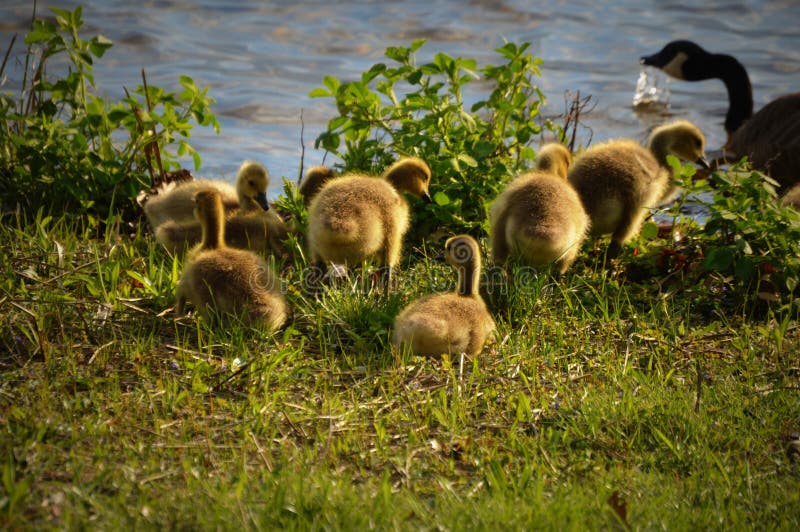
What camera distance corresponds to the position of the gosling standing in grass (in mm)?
5105

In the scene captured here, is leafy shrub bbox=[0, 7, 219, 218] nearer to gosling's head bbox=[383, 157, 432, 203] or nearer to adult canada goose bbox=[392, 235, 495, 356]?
gosling's head bbox=[383, 157, 432, 203]


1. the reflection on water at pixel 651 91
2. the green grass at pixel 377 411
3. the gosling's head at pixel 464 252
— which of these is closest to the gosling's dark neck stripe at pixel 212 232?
the green grass at pixel 377 411

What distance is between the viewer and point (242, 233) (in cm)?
566

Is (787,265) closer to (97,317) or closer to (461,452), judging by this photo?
(461,452)

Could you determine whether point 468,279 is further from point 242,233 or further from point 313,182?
point 313,182

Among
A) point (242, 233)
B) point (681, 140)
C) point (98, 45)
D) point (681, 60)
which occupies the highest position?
point (98, 45)

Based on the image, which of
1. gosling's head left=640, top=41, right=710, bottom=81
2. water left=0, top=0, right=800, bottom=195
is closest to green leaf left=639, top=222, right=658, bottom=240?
water left=0, top=0, right=800, bottom=195

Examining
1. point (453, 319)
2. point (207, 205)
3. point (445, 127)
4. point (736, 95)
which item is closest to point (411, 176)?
point (445, 127)

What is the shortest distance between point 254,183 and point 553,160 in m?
1.85

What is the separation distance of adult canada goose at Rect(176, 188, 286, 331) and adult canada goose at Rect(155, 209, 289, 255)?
717mm

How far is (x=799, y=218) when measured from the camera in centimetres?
522

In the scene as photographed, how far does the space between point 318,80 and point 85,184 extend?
583 centimetres

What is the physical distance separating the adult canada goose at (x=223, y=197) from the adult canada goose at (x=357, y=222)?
641 millimetres

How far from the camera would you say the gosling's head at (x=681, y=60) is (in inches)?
441
